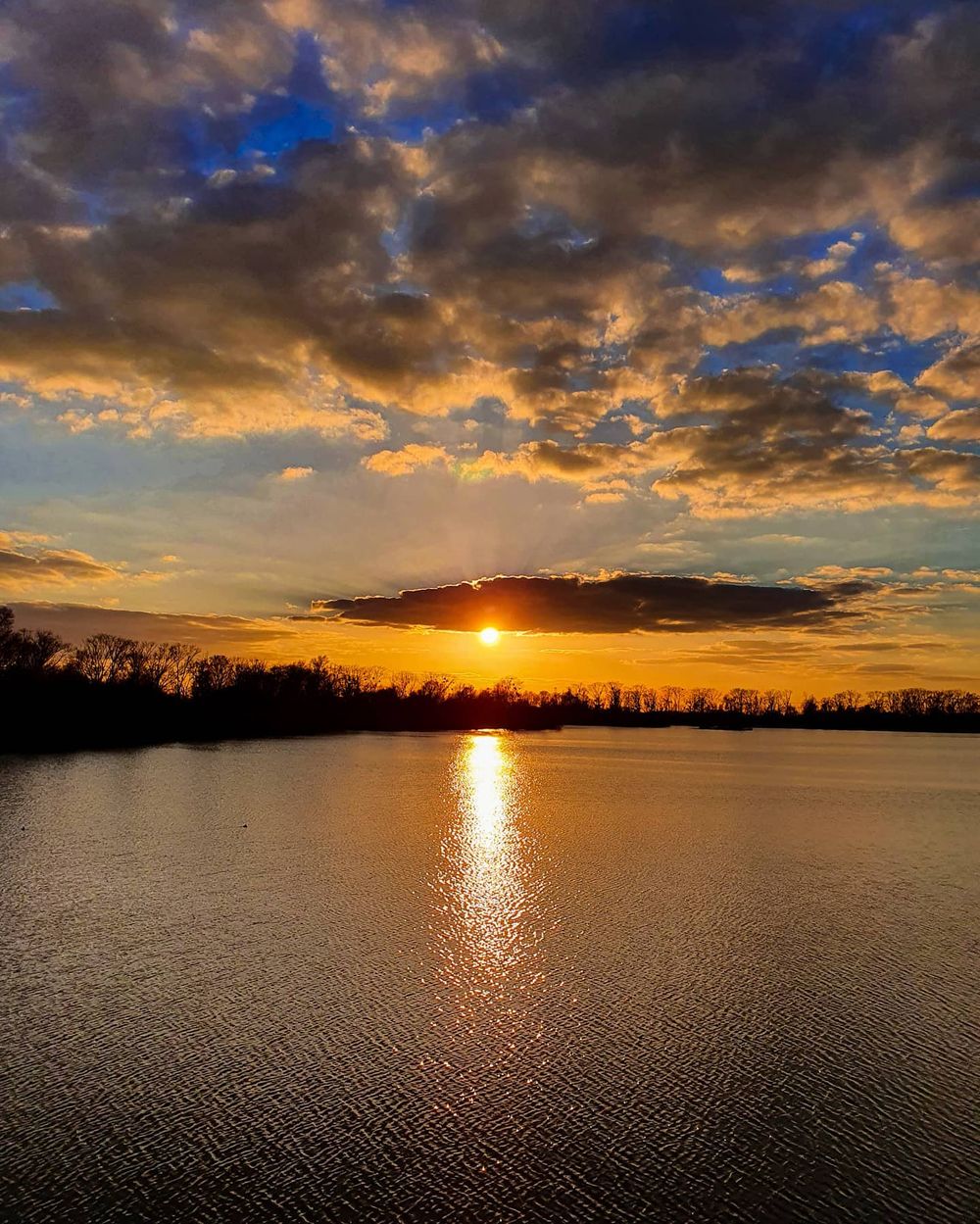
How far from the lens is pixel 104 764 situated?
134ft

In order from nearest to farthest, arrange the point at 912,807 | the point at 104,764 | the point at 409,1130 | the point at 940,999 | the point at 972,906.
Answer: the point at 409,1130 < the point at 940,999 < the point at 972,906 < the point at 912,807 < the point at 104,764

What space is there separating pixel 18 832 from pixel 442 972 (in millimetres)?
14543

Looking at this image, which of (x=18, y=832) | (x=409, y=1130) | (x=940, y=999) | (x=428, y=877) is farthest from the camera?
(x=18, y=832)

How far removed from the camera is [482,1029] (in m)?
8.75

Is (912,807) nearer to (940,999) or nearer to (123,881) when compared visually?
(940,999)

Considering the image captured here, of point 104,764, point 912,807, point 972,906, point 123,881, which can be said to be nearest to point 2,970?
point 123,881

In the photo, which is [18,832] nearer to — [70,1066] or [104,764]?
[70,1066]

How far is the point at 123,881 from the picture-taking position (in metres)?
15.2

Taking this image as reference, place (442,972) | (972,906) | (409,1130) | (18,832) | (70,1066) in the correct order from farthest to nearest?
(18,832), (972,906), (442,972), (70,1066), (409,1130)

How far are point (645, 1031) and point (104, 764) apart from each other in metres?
38.1

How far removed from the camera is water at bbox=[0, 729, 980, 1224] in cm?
589

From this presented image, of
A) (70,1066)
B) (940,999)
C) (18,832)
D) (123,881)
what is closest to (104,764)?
(18,832)

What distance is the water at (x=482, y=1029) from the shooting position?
5.89 meters

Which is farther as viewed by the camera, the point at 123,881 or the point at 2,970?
the point at 123,881
